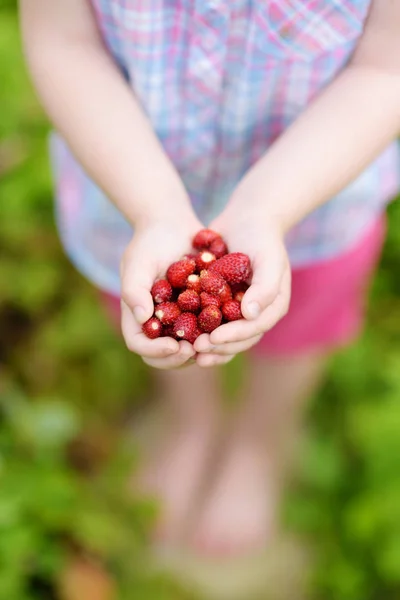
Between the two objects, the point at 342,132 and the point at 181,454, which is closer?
the point at 342,132

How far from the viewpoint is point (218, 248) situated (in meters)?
0.82

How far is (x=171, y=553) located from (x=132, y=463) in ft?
0.67

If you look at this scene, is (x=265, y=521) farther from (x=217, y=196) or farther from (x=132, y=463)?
(x=217, y=196)

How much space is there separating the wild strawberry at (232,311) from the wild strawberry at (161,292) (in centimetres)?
6

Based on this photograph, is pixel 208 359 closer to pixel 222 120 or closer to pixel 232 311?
pixel 232 311

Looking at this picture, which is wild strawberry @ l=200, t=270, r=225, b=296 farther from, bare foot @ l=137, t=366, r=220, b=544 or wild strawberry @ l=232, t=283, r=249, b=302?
bare foot @ l=137, t=366, r=220, b=544

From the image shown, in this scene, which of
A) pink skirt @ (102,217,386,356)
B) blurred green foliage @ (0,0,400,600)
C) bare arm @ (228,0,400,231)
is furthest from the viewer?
blurred green foliage @ (0,0,400,600)

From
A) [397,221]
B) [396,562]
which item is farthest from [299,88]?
[396,562]

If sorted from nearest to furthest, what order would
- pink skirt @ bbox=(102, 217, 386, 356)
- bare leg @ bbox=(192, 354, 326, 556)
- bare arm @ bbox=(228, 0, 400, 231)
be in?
bare arm @ bbox=(228, 0, 400, 231)
pink skirt @ bbox=(102, 217, 386, 356)
bare leg @ bbox=(192, 354, 326, 556)

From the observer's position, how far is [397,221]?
3.96ft

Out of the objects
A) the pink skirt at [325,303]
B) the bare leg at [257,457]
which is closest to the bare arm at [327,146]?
the pink skirt at [325,303]

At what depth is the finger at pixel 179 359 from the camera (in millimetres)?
756

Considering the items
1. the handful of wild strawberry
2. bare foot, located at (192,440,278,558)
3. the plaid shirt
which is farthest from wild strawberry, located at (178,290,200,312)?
bare foot, located at (192,440,278,558)

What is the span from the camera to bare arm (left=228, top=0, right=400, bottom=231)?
0.84 meters
